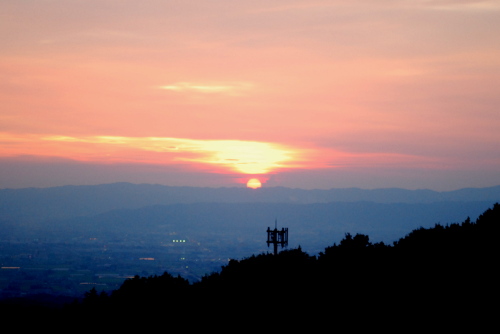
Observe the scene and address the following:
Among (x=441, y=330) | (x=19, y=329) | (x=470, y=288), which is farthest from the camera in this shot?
(x=19, y=329)

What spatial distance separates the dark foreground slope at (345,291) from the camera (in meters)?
25.3

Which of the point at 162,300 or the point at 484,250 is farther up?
the point at 484,250

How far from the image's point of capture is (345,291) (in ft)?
97.8

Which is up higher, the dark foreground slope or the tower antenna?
the tower antenna

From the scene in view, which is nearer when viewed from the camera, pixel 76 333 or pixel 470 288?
pixel 470 288

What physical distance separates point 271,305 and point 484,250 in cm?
969

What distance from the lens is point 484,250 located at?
29.5 m

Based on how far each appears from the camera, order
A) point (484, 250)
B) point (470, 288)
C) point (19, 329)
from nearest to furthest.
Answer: point (470, 288) → point (484, 250) → point (19, 329)

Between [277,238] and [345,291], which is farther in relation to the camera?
[277,238]

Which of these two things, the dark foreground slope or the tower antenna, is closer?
the dark foreground slope

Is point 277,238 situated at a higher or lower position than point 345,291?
higher

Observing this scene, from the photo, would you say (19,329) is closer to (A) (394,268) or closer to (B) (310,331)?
(B) (310,331)

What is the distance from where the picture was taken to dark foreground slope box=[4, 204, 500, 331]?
2533 centimetres

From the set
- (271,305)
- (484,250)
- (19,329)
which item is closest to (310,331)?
(271,305)
